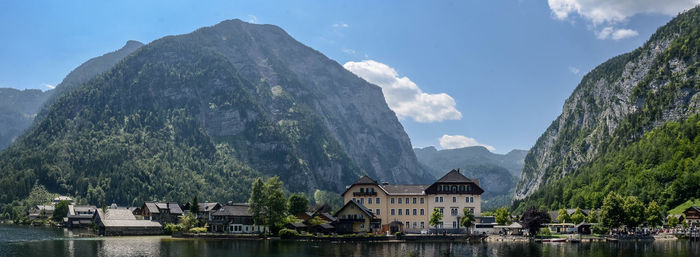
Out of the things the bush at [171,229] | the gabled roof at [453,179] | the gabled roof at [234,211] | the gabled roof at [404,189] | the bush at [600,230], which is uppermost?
the gabled roof at [453,179]

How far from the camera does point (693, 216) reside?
134 meters

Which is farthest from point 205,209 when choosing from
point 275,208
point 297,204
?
point 275,208

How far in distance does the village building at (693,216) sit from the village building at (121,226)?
13242 cm

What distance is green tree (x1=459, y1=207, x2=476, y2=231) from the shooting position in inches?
5000

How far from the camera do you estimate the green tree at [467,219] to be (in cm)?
12700

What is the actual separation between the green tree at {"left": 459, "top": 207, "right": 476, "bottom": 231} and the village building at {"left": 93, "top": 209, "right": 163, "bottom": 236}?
78.1 metres

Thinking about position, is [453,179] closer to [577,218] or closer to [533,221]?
[533,221]

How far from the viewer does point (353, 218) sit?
126 m

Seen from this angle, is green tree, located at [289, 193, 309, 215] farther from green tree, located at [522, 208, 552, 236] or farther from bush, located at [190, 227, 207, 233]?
green tree, located at [522, 208, 552, 236]

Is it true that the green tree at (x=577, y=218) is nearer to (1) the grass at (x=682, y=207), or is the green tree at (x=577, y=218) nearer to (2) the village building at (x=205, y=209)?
(1) the grass at (x=682, y=207)

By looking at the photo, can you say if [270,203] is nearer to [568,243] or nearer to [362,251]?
[362,251]

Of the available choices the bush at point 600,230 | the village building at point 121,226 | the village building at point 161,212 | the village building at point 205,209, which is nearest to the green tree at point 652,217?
the bush at point 600,230

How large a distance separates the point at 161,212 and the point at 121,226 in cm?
3292

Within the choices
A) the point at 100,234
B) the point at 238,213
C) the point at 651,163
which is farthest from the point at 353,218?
the point at 651,163
